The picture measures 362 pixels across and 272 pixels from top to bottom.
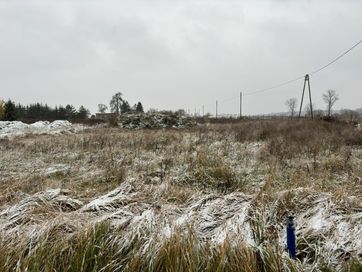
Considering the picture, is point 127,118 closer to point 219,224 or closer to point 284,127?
point 284,127

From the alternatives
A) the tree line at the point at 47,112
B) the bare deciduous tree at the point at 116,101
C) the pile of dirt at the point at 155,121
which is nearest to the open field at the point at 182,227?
the pile of dirt at the point at 155,121

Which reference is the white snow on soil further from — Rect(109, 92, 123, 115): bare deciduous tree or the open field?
Rect(109, 92, 123, 115): bare deciduous tree

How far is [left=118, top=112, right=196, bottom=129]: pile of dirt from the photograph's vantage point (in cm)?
2403

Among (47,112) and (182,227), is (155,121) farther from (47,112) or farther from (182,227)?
(47,112)

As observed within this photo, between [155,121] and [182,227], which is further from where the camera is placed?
[155,121]

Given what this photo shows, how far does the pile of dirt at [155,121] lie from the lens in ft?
78.9

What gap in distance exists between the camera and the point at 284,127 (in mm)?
14727

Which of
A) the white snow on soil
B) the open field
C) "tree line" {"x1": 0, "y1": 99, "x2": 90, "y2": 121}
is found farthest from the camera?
"tree line" {"x1": 0, "y1": 99, "x2": 90, "y2": 121}

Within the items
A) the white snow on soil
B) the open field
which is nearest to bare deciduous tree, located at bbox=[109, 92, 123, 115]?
the white snow on soil

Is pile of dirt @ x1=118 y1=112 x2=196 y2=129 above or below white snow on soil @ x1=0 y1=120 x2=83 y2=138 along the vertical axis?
above

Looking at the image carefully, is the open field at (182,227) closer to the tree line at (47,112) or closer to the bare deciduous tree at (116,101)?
the tree line at (47,112)

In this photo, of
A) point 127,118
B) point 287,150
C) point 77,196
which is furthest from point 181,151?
point 127,118

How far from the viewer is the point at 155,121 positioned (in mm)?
24656

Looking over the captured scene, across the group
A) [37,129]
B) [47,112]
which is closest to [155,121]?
[37,129]
